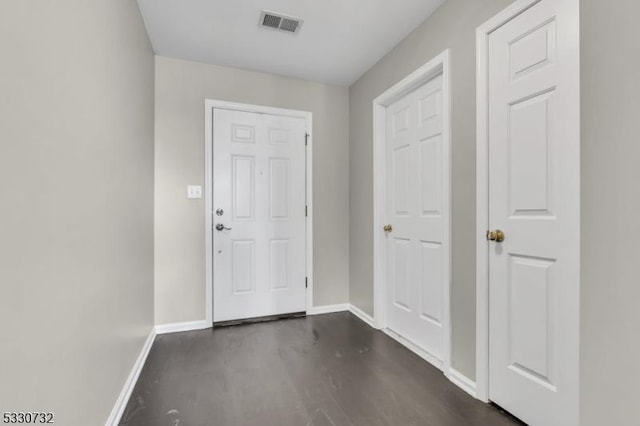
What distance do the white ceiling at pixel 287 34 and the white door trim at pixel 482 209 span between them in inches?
23.0

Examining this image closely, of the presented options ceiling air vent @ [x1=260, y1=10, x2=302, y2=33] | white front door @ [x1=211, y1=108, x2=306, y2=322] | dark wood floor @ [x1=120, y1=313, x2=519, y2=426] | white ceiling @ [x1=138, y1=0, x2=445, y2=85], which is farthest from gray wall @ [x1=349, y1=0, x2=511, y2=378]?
white front door @ [x1=211, y1=108, x2=306, y2=322]

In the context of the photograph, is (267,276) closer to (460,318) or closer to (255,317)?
(255,317)

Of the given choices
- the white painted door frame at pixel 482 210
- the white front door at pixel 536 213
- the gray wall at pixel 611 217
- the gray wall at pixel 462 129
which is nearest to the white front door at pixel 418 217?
the gray wall at pixel 462 129

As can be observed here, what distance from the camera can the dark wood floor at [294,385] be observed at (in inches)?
62.5

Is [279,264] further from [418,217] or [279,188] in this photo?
[418,217]

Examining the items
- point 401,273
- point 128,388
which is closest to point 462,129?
point 401,273

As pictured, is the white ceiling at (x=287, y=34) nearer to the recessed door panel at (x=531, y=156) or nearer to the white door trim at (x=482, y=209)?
the white door trim at (x=482, y=209)

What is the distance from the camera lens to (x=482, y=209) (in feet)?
5.77

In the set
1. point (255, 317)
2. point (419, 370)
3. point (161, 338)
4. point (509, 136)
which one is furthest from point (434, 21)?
point (161, 338)

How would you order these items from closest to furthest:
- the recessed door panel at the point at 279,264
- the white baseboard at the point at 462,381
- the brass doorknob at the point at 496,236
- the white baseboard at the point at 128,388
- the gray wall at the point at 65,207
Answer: the gray wall at the point at 65,207
the white baseboard at the point at 128,388
the brass doorknob at the point at 496,236
the white baseboard at the point at 462,381
the recessed door panel at the point at 279,264

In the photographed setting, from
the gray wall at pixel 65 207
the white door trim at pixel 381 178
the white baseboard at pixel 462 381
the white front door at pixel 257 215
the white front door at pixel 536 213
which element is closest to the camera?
the gray wall at pixel 65 207

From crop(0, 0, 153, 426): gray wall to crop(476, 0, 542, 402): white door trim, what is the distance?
192 centimetres

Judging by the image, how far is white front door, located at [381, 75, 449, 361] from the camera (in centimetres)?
217

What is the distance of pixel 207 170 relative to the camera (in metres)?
2.88
